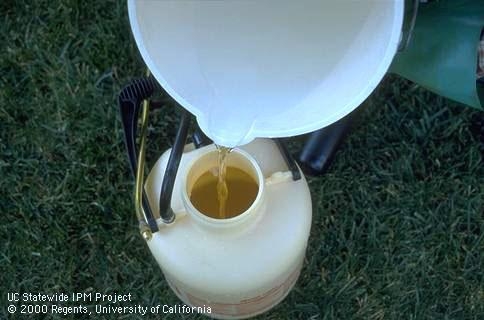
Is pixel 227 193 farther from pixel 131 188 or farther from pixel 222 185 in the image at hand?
pixel 131 188

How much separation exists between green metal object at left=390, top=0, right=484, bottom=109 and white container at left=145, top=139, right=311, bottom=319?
7.2 inches

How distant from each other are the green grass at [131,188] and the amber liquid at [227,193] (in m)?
0.20

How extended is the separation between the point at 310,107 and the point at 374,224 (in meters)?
0.39

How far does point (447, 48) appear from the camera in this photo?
81 cm

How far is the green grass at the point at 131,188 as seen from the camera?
3.37 ft

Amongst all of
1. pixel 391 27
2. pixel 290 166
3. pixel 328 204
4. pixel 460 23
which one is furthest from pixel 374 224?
pixel 391 27

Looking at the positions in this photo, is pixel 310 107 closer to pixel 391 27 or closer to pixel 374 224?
pixel 391 27

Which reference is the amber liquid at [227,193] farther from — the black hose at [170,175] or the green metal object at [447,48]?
the green metal object at [447,48]

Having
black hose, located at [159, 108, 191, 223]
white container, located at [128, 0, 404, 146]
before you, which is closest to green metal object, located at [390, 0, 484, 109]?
white container, located at [128, 0, 404, 146]

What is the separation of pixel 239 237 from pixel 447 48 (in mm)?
295

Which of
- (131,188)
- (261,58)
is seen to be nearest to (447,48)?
(261,58)

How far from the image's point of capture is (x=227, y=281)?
84 centimetres

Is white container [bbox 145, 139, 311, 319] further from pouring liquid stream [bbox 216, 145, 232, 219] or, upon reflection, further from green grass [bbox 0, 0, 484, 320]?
green grass [bbox 0, 0, 484, 320]

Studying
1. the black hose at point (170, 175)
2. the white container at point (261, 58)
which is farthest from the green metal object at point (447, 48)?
the black hose at point (170, 175)
